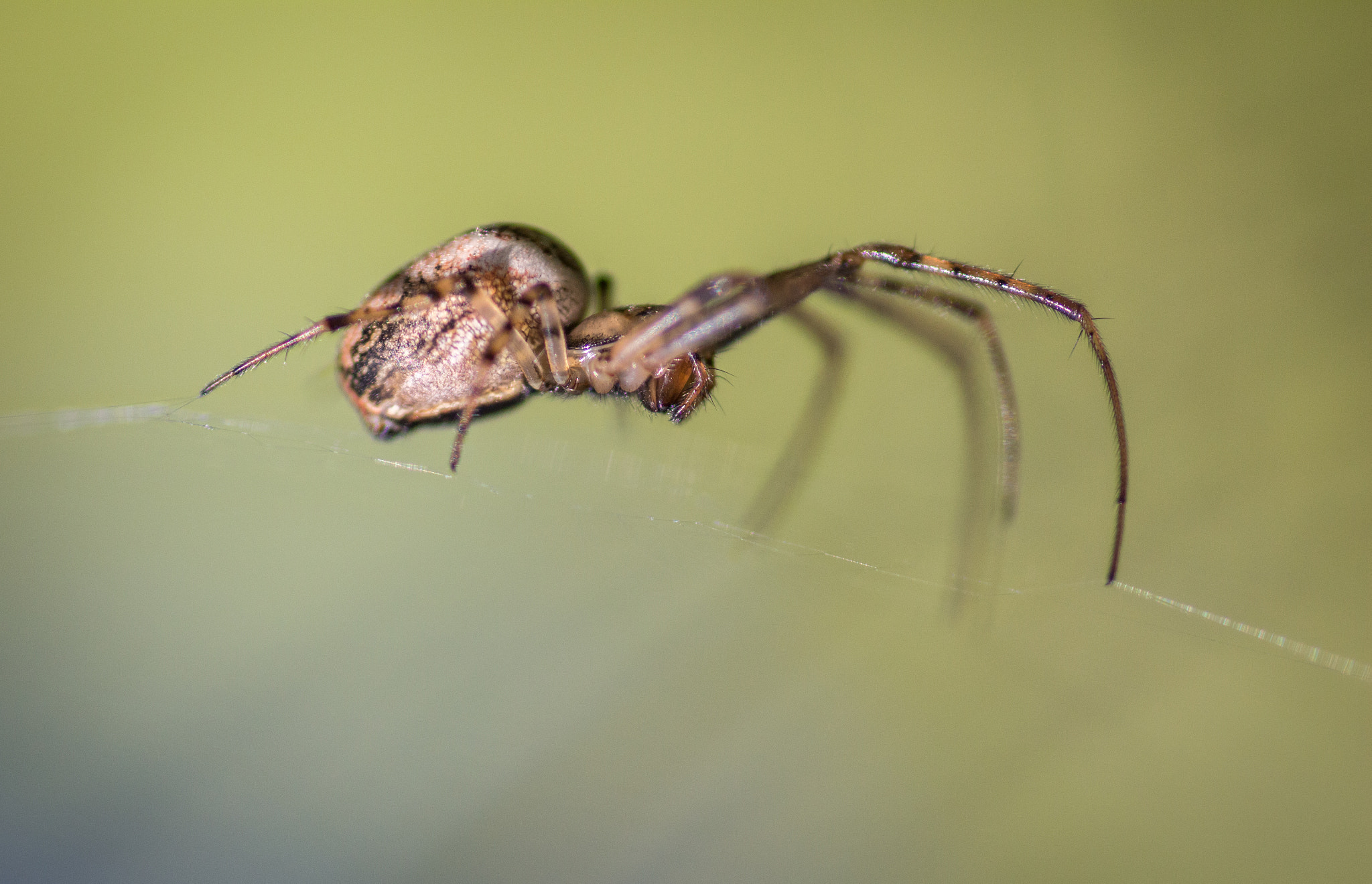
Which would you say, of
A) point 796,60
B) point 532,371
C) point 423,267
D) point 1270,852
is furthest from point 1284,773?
point 796,60

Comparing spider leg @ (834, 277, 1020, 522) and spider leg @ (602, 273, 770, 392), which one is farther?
spider leg @ (834, 277, 1020, 522)

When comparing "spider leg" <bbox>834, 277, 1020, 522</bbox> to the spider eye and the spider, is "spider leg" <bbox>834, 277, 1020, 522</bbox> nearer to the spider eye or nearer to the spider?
the spider

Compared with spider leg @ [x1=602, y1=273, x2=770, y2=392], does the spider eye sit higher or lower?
lower

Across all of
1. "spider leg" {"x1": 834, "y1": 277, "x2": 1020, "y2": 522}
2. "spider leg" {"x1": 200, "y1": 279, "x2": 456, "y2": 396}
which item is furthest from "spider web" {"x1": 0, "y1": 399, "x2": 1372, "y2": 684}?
"spider leg" {"x1": 834, "y1": 277, "x2": 1020, "y2": 522}

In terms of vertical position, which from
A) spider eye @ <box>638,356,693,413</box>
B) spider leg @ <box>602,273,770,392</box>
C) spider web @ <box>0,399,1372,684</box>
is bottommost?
spider web @ <box>0,399,1372,684</box>

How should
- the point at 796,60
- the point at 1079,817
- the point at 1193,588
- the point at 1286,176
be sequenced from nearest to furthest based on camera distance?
the point at 1193,588 < the point at 1079,817 < the point at 1286,176 < the point at 796,60

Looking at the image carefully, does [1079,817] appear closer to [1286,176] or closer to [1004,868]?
[1004,868]
